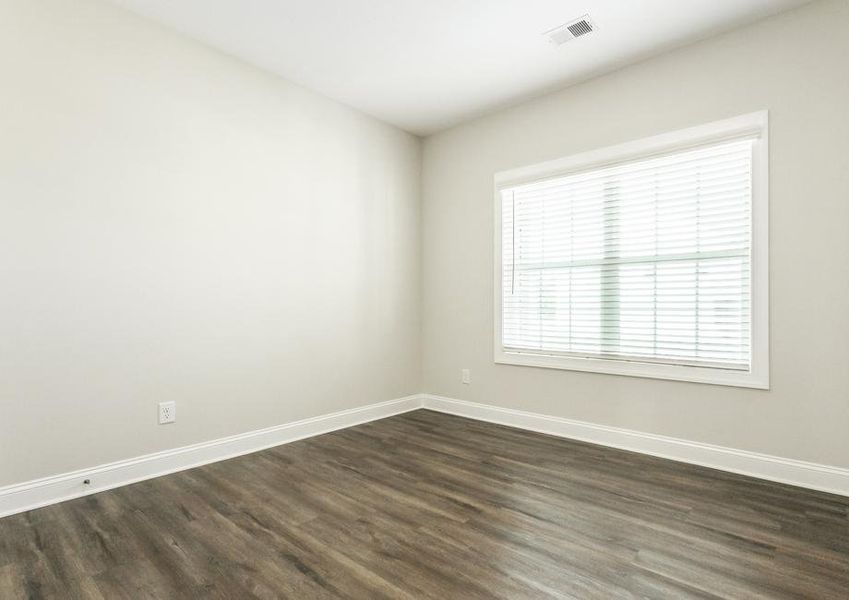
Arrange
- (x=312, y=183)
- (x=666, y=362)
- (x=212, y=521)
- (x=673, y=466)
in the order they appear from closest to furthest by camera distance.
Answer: (x=212, y=521) < (x=673, y=466) < (x=666, y=362) < (x=312, y=183)

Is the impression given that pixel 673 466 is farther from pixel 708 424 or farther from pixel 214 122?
pixel 214 122

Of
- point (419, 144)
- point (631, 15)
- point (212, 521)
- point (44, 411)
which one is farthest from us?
point (419, 144)

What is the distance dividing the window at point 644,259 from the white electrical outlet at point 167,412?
8.44ft

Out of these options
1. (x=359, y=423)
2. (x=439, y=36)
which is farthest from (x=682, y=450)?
(x=439, y=36)

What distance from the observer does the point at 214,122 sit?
10.1 ft

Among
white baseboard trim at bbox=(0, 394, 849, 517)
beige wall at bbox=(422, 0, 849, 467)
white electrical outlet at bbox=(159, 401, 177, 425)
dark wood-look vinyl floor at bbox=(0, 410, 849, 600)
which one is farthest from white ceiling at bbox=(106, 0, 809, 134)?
dark wood-look vinyl floor at bbox=(0, 410, 849, 600)

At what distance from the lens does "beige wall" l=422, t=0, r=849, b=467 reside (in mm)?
2545

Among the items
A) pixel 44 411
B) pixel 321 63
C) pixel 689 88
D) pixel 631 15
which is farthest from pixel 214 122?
pixel 689 88

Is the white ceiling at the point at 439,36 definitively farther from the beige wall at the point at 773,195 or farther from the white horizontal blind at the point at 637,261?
the white horizontal blind at the point at 637,261

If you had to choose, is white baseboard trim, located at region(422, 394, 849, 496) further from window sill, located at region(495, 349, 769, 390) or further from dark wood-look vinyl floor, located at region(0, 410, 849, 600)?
window sill, located at region(495, 349, 769, 390)

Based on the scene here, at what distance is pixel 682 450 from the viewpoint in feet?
9.91

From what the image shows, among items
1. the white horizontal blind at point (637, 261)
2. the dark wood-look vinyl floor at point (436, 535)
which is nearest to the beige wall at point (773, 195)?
the white horizontal blind at point (637, 261)

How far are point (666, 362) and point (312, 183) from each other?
3.01 metres

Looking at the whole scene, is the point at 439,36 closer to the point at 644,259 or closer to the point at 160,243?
the point at 644,259
